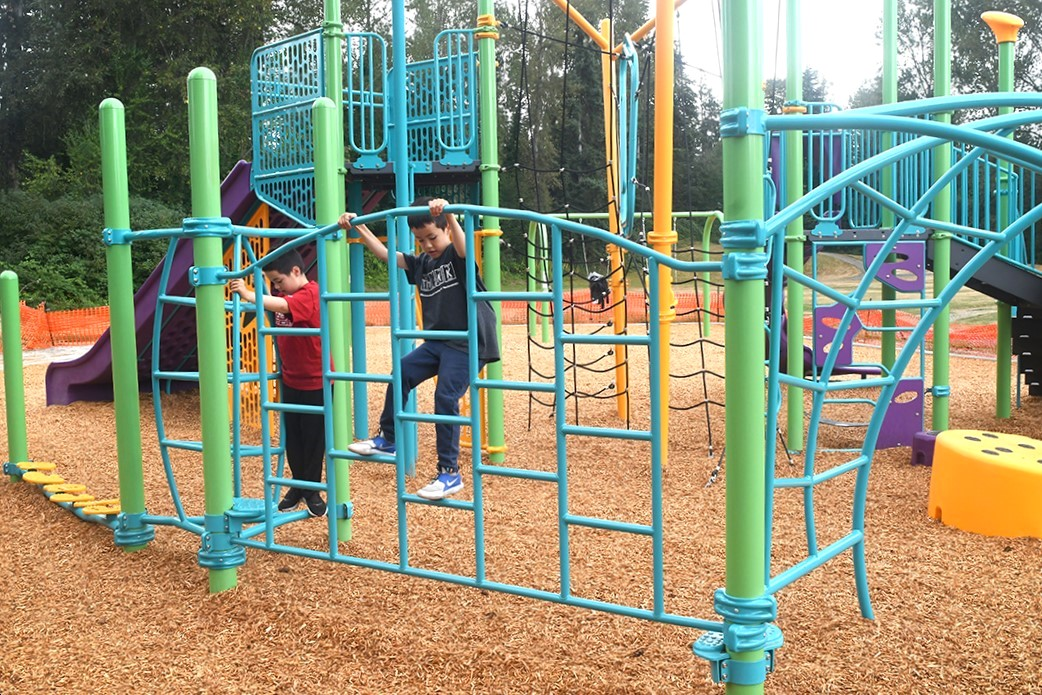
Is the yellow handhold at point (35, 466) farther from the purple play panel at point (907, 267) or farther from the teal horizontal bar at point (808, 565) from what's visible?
the purple play panel at point (907, 267)

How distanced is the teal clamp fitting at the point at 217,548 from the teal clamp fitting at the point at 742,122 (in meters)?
2.76

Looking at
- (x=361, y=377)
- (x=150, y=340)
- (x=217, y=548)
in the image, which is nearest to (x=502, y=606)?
(x=361, y=377)

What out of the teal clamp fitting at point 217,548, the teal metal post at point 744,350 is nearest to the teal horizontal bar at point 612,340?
the teal metal post at point 744,350

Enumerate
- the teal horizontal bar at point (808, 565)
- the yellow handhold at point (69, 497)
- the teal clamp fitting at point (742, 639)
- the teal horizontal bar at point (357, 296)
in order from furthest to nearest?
the yellow handhold at point (69, 497)
the teal horizontal bar at point (357, 296)
the teal horizontal bar at point (808, 565)
the teal clamp fitting at point (742, 639)

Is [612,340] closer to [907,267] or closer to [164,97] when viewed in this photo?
[907,267]

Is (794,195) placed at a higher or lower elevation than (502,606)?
higher

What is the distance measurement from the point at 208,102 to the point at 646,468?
3.72 meters

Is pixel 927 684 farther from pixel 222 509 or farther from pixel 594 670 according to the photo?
pixel 222 509

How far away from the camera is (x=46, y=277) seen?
23266mm

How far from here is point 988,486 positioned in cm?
491

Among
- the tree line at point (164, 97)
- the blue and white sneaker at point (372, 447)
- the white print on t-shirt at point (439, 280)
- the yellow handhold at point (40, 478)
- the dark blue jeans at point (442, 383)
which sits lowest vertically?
the yellow handhold at point (40, 478)

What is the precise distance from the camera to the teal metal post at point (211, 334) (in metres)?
4.21

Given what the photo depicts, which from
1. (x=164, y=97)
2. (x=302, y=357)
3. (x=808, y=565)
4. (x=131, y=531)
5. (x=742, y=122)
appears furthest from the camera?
(x=164, y=97)

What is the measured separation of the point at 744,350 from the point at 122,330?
10.6 ft
